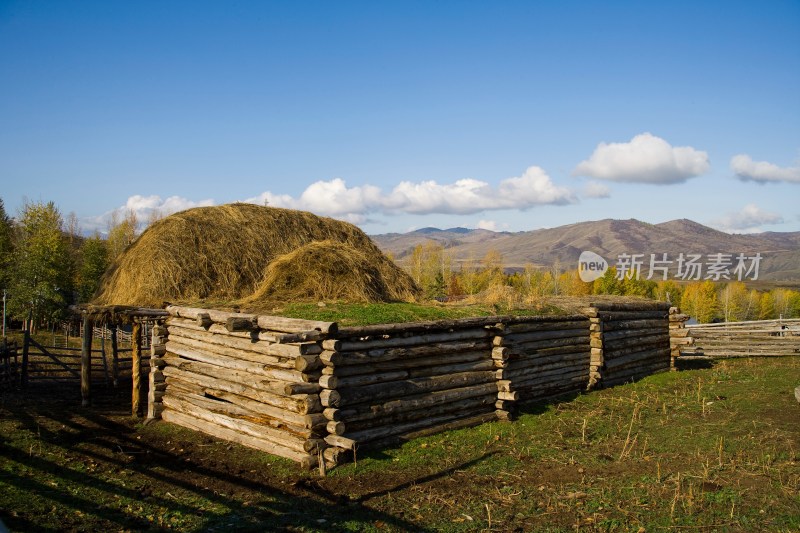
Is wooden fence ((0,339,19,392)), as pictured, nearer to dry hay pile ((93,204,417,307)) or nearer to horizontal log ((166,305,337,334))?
dry hay pile ((93,204,417,307))

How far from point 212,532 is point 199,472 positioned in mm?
3044

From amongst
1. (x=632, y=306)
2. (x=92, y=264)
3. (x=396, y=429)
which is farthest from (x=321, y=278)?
(x=92, y=264)

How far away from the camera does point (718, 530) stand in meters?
6.65

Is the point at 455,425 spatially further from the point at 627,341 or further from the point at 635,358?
the point at 635,358

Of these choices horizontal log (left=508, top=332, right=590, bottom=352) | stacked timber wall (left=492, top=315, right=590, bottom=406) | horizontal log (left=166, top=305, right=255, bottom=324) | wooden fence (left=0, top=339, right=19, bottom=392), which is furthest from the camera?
wooden fence (left=0, top=339, right=19, bottom=392)

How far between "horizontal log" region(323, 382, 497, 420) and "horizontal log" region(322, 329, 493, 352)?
3.34ft

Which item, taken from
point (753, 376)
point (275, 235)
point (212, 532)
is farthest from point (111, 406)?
point (753, 376)

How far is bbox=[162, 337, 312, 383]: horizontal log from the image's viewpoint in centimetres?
1012

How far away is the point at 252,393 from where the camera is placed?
11078 millimetres

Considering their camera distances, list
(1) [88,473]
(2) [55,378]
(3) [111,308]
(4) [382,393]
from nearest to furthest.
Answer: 1. (1) [88,473]
2. (4) [382,393]
3. (3) [111,308]
4. (2) [55,378]

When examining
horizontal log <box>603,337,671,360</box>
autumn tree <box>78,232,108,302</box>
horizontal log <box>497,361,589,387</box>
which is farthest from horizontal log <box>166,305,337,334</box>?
autumn tree <box>78,232,108,302</box>

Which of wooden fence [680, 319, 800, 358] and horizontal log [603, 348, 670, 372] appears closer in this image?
horizontal log [603, 348, 670, 372]

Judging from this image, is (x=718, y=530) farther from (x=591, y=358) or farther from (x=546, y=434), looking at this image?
(x=591, y=358)

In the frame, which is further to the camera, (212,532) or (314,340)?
(314,340)
